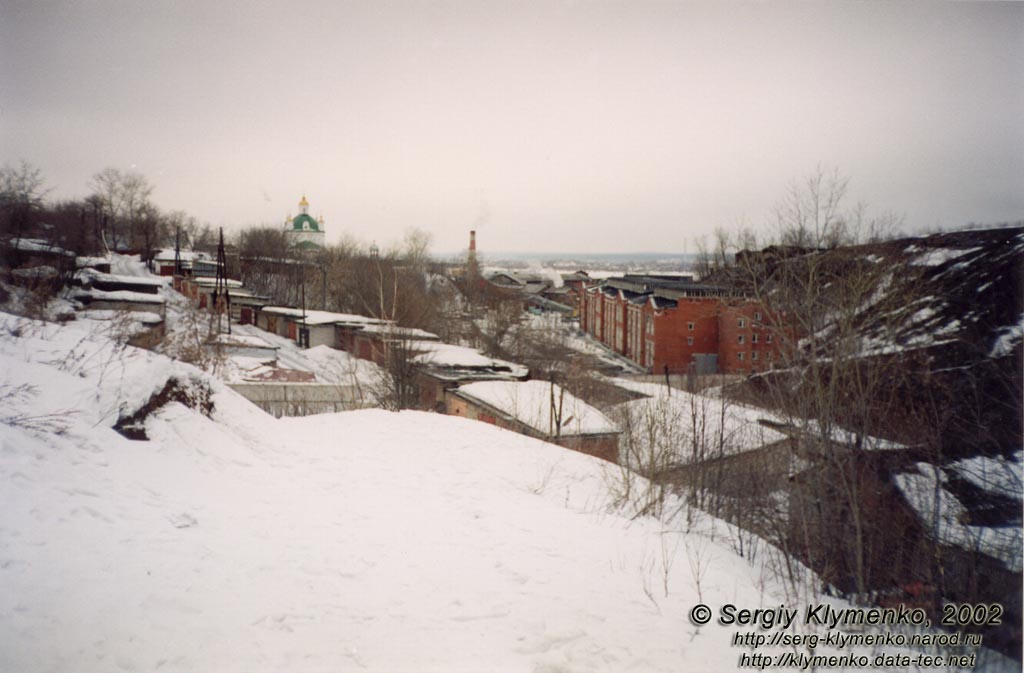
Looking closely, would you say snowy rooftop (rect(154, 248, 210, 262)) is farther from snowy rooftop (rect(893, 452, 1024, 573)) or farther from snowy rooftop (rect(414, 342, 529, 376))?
snowy rooftop (rect(893, 452, 1024, 573))

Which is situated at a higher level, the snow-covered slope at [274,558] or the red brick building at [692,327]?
the red brick building at [692,327]

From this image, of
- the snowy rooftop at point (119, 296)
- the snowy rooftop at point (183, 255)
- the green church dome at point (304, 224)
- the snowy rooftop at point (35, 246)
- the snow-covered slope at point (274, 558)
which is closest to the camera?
the snow-covered slope at point (274, 558)

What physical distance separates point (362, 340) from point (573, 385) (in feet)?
19.9

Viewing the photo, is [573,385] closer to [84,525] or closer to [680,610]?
[680,610]

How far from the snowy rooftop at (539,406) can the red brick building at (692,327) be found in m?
1.26

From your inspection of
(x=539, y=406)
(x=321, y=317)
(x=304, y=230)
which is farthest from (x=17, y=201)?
(x=321, y=317)

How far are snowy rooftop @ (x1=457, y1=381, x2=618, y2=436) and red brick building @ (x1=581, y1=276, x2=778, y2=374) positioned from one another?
4.13ft

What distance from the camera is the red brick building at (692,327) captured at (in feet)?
21.3

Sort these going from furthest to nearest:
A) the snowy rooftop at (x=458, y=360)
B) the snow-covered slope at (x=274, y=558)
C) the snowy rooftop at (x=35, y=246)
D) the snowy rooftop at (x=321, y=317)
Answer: the snowy rooftop at (x=321, y=317)
the snowy rooftop at (x=458, y=360)
the snowy rooftop at (x=35, y=246)
the snow-covered slope at (x=274, y=558)

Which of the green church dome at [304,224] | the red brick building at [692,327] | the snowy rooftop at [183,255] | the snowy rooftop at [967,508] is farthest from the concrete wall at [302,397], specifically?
the snowy rooftop at [967,508]

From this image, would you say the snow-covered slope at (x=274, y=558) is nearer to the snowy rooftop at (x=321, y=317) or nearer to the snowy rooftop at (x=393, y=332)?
the snowy rooftop at (x=393, y=332)

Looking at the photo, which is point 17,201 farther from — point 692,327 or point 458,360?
point 458,360

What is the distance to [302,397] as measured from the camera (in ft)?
31.6

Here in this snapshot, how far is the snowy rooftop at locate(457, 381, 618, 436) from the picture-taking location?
8.16 meters
